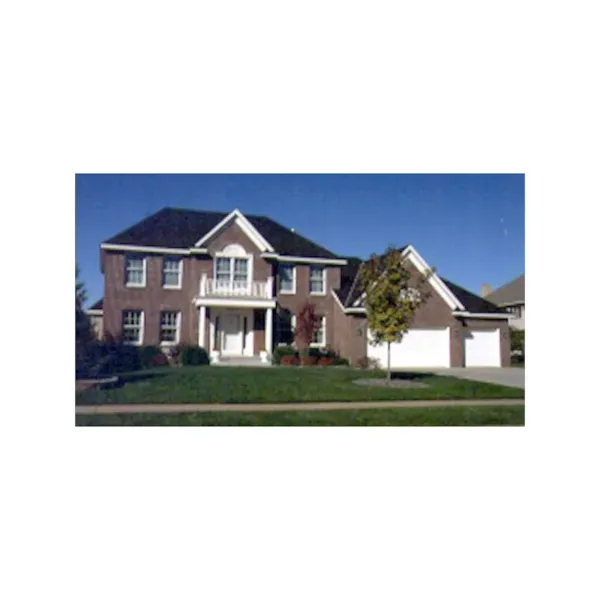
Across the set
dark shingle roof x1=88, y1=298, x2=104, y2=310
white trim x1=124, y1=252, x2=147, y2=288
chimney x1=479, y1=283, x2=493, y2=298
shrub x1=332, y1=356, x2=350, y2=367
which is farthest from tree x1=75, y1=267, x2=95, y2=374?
chimney x1=479, y1=283, x2=493, y2=298

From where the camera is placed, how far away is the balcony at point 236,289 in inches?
688

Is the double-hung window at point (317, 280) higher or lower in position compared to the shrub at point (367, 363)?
higher

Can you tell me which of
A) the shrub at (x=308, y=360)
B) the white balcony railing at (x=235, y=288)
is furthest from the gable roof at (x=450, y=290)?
the white balcony railing at (x=235, y=288)

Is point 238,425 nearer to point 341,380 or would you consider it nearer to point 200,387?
point 200,387

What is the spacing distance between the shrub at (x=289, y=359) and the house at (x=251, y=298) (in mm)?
624

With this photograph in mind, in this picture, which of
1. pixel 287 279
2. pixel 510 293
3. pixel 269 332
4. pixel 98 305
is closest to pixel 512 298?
pixel 510 293

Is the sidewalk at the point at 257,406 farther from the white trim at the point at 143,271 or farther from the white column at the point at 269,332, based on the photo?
the white trim at the point at 143,271

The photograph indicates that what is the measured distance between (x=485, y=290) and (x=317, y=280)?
5.72m

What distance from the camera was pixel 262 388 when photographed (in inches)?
534

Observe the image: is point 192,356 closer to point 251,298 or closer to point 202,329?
point 202,329

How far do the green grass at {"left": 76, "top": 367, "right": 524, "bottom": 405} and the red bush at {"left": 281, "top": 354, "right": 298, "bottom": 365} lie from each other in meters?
0.83

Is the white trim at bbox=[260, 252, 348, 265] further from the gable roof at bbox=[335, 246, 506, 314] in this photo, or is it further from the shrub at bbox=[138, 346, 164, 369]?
the shrub at bbox=[138, 346, 164, 369]

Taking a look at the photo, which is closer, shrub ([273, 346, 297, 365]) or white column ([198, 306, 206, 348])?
white column ([198, 306, 206, 348])

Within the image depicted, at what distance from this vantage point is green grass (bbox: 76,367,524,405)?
41.7 feet
